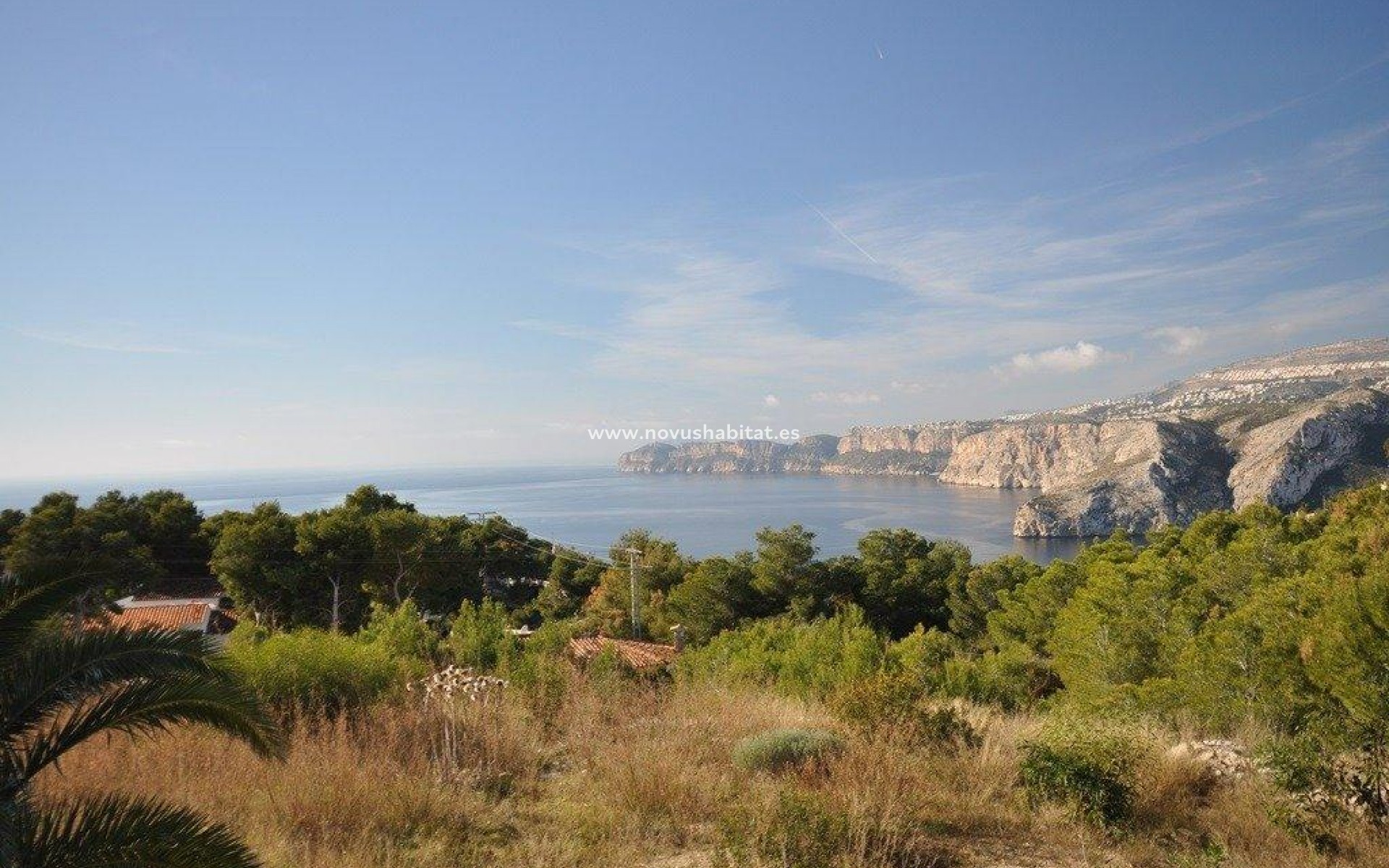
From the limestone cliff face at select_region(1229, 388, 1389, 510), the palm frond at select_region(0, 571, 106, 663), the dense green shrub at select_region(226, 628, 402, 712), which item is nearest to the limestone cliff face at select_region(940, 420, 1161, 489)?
the limestone cliff face at select_region(1229, 388, 1389, 510)

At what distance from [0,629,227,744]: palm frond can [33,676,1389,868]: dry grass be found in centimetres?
96

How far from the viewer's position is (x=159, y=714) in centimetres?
287

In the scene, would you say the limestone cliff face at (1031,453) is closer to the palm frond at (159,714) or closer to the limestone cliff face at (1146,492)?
the limestone cliff face at (1146,492)

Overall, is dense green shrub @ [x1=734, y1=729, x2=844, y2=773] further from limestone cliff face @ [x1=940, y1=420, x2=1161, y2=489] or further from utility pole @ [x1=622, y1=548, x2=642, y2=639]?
limestone cliff face @ [x1=940, y1=420, x2=1161, y2=489]

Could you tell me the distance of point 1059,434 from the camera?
141000mm

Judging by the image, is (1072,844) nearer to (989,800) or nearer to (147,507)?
(989,800)

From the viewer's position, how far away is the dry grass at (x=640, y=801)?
3.22 metres

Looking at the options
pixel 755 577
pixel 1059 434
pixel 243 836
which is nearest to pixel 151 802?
pixel 243 836

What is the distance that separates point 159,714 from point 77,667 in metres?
0.35

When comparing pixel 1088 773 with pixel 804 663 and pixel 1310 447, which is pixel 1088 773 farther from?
pixel 1310 447

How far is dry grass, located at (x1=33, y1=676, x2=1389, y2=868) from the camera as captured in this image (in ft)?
10.6

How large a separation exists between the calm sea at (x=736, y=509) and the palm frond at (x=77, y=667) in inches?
2454

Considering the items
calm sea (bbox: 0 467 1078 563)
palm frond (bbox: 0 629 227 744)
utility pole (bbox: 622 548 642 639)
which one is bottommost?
calm sea (bbox: 0 467 1078 563)

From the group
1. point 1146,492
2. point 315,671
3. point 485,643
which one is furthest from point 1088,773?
point 1146,492
